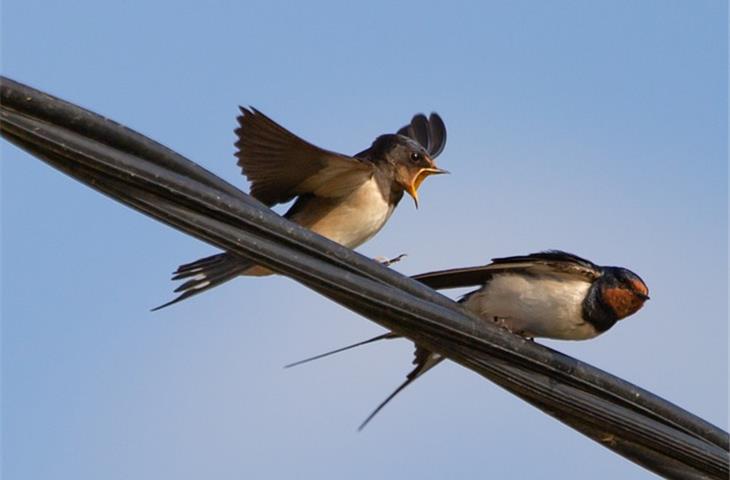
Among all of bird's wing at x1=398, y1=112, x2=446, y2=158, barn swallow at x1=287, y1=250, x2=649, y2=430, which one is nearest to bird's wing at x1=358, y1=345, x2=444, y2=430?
barn swallow at x1=287, y1=250, x2=649, y2=430

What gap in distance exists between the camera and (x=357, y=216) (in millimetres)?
5371

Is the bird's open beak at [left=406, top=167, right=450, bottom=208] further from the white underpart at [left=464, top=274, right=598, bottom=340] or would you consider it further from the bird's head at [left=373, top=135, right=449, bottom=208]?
the white underpart at [left=464, top=274, right=598, bottom=340]

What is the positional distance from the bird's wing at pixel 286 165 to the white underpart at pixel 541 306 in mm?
1004

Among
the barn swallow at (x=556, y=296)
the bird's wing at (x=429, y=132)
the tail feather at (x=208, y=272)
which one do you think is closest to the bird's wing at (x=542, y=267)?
the barn swallow at (x=556, y=296)

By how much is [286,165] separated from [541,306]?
1418mm

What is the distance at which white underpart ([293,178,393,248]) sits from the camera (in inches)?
211

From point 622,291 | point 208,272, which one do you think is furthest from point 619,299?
point 208,272

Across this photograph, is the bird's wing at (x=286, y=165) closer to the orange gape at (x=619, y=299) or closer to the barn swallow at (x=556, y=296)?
the barn swallow at (x=556, y=296)

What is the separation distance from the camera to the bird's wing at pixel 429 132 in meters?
6.48

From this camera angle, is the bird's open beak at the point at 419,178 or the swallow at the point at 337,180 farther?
the bird's open beak at the point at 419,178

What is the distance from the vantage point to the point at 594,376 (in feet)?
9.26

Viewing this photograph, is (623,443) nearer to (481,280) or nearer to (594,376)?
(594,376)

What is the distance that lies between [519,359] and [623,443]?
0.98 feet

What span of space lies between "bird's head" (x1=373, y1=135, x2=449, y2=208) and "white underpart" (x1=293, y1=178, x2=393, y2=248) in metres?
0.10
